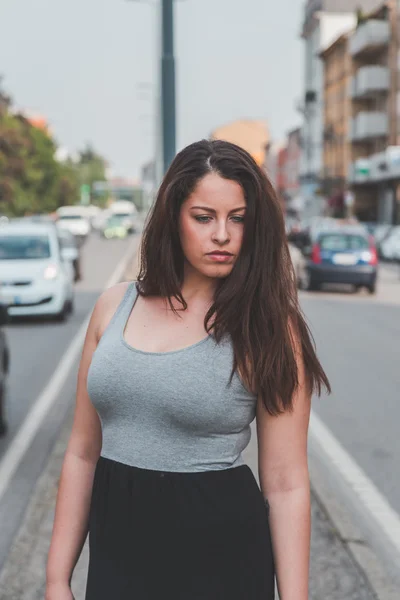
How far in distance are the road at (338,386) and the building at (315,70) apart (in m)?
67.7

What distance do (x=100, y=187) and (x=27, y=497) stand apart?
19157 centimetres

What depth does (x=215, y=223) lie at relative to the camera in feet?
8.11

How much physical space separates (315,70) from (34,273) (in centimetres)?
7803

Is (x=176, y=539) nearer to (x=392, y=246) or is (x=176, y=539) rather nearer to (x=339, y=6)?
(x=392, y=246)

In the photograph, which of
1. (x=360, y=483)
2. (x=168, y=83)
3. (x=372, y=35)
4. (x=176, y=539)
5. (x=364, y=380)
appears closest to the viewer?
(x=176, y=539)

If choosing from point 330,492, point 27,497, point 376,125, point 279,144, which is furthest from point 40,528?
point 279,144

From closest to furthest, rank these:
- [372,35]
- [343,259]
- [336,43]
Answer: [343,259] < [372,35] < [336,43]

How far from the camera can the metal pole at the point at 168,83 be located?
44.1 feet

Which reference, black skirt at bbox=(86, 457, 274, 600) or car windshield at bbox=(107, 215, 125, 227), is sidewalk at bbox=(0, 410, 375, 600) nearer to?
black skirt at bbox=(86, 457, 274, 600)

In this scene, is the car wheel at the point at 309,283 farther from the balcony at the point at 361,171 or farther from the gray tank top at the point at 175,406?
the balcony at the point at 361,171

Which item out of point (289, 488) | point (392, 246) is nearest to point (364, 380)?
point (289, 488)

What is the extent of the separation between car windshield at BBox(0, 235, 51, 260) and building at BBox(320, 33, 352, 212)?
58409 mm

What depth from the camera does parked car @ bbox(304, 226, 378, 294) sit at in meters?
26.1

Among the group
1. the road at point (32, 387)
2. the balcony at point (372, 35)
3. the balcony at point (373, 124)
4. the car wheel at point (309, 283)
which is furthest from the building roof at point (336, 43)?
the road at point (32, 387)
